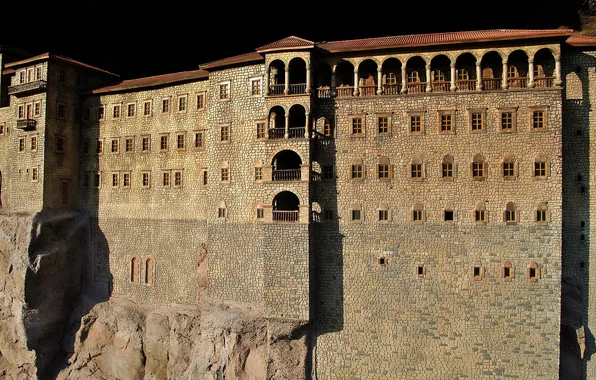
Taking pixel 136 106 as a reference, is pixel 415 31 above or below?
above

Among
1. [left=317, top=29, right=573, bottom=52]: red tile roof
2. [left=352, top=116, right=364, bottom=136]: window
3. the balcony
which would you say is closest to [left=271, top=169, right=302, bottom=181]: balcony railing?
[left=352, top=116, right=364, bottom=136]: window

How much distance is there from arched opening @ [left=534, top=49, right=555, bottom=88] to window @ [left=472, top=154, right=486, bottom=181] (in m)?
4.77

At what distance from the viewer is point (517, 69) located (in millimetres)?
25922

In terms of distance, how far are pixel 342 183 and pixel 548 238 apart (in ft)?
35.8

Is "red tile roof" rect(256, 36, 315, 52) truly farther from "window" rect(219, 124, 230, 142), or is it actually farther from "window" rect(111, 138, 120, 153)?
"window" rect(111, 138, 120, 153)

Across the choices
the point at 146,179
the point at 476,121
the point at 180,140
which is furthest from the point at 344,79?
the point at 146,179

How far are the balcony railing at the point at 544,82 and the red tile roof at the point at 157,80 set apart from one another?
1913cm

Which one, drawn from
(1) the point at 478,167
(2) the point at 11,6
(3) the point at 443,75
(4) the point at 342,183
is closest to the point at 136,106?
(2) the point at 11,6

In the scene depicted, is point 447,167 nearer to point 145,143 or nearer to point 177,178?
point 177,178

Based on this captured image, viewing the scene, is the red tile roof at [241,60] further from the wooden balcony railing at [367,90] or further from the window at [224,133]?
the wooden balcony railing at [367,90]

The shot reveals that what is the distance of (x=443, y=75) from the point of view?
87.4 ft

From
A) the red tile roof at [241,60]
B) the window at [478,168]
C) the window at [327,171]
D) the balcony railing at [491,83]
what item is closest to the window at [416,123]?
the window at [478,168]

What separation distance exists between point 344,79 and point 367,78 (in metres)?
1.33

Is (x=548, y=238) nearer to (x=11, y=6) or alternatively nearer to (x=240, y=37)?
(x=240, y=37)
